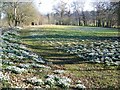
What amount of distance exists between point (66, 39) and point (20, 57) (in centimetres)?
256

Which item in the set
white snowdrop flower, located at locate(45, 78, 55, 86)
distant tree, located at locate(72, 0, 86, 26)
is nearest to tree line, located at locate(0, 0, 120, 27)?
distant tree, located at locate(72, 0, 86, 26)

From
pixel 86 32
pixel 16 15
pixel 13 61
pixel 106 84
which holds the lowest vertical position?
pixel 106 84

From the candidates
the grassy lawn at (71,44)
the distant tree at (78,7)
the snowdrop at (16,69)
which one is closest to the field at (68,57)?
the grassy lawn at (71,44)

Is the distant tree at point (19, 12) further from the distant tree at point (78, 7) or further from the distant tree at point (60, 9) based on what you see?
the distant tree at point (78, 7)

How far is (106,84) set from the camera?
8.63 m

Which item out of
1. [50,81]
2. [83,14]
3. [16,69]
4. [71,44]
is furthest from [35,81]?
[71,44]

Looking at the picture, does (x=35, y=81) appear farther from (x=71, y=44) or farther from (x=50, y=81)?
(x=71, y=44)

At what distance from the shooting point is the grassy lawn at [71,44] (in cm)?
921

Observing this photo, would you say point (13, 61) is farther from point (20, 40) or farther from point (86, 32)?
point (86, 32)

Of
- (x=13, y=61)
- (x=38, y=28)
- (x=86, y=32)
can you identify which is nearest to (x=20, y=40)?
(x=38, y=28)

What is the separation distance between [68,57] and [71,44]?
802mm

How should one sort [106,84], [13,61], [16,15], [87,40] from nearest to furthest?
1. [106,84]
2. [13,61]
3. [16,15]
4. [87,40]

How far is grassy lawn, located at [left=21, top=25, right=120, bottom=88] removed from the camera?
921cm

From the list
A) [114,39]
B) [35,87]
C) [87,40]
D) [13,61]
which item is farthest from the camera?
[114,39]
